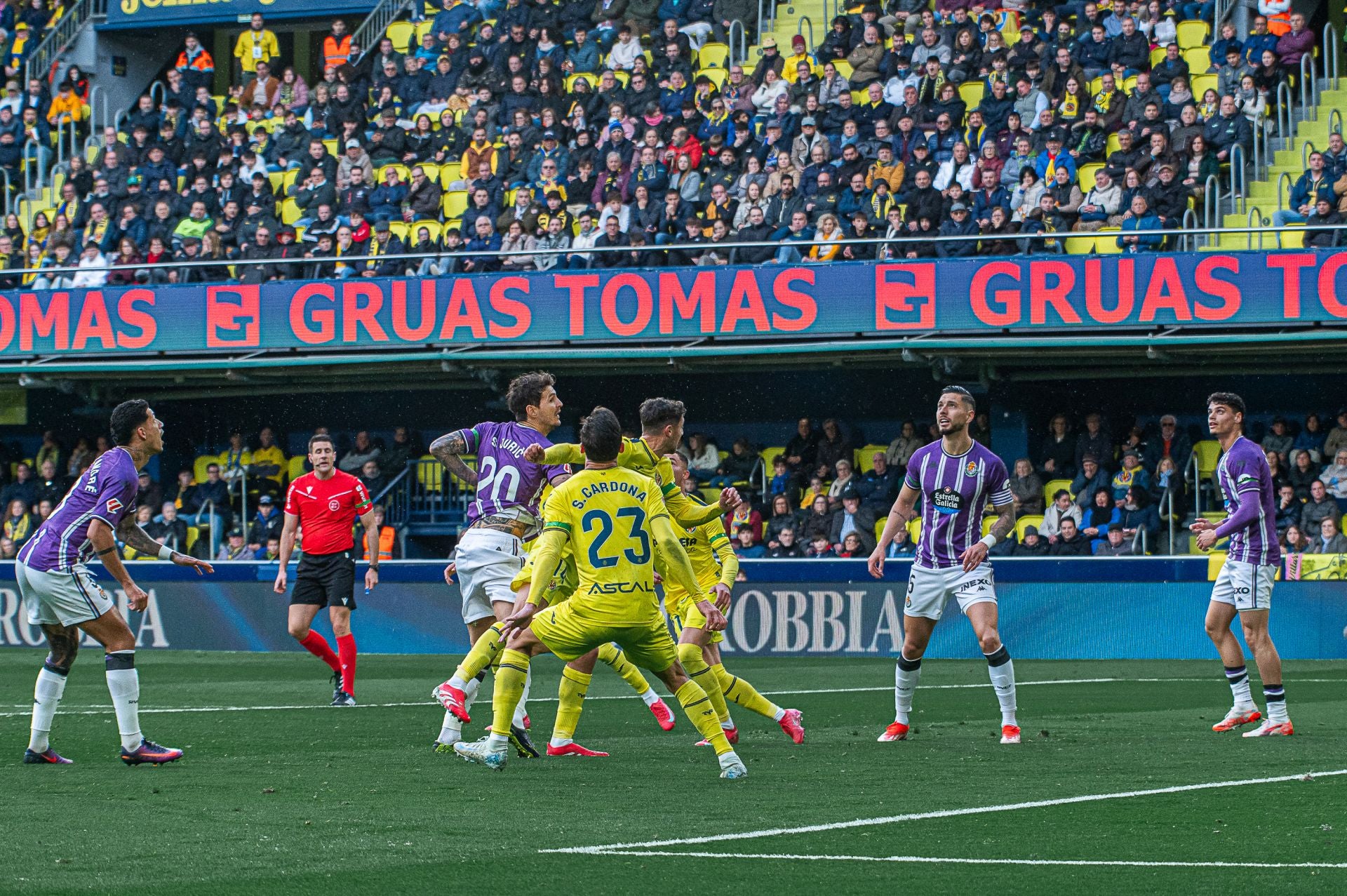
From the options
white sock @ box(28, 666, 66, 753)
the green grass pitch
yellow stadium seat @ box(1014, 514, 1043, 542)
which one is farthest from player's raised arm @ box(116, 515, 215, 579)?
yellow stadium seat @ box(1014, 514, 1043, 542)

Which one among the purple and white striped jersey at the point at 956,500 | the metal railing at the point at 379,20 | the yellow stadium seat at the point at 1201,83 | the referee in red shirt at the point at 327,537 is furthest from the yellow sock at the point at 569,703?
the metal railing at the point at 379,20

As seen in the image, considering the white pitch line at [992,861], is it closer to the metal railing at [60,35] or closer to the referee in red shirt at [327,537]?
the referee in red shirt at [327,537]

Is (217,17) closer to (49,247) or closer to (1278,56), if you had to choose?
(49,247)

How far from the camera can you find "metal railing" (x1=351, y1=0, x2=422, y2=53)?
32.6 meters

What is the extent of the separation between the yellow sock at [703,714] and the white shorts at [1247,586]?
158 inches

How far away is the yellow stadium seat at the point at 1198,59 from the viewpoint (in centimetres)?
2536

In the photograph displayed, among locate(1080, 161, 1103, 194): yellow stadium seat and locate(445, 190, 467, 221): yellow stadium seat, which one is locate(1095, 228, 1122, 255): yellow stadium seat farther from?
locate(445, 190, 467, 221): yellow stadium seat

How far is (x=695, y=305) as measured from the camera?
24.2 meters

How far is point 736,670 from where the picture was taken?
18734 millimetres

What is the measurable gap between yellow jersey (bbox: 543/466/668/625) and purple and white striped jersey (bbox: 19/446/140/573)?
2350 millimetres

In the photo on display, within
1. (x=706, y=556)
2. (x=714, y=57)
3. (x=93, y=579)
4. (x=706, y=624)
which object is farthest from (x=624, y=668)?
(x=714, y=57)

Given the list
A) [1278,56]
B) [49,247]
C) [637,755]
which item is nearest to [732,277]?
[1278,56]

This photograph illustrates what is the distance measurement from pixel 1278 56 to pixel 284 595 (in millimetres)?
14492

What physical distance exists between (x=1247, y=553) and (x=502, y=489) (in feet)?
14.9
